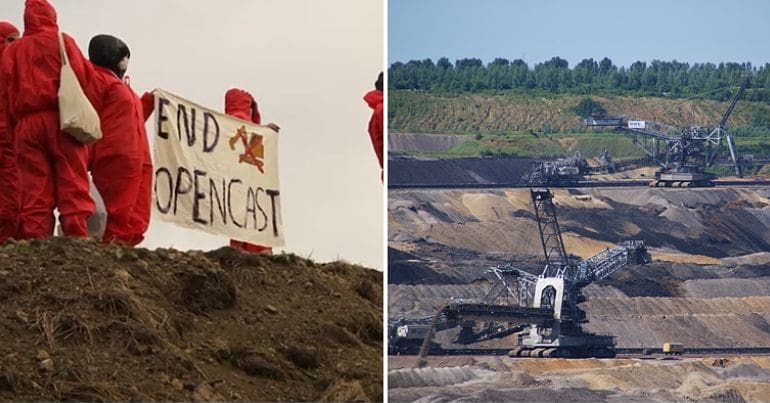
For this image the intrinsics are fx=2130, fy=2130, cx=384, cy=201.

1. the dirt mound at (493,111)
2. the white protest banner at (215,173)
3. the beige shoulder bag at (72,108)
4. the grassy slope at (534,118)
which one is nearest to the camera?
the beige shoulder bag at (72,108)

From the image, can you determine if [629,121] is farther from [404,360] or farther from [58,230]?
[58,230]

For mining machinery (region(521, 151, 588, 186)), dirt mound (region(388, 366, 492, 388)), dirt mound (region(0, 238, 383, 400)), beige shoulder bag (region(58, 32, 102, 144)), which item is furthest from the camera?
mining machinery (region(521, 151, 588, 186))

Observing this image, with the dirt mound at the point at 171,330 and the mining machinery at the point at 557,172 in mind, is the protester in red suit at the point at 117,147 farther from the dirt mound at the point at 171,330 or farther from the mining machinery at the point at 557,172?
the mining machinery at the point at 557,172

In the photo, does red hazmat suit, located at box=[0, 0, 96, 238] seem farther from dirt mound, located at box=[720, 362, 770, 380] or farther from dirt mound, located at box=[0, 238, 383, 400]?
dirt mound, located at box=[720, 362, 770, 380]

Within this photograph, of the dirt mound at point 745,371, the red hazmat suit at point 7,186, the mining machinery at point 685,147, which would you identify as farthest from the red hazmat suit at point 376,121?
the mining machinery at point 685,147

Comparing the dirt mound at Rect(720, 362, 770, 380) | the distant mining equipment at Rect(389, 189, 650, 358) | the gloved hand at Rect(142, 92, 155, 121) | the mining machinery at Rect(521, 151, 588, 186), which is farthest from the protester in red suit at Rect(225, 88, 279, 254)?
the mining machinery at Rect(521, 151, 588, 186)

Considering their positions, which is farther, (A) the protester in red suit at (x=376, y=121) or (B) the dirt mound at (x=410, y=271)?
(B) the dirt mound at (x=410, y=271)

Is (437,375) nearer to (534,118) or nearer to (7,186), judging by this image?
(534,118)

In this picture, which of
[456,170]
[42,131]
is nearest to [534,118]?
[456,170]
